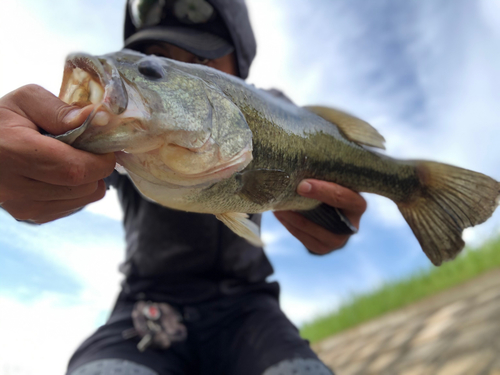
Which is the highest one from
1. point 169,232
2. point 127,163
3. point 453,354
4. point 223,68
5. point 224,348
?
point 223,68

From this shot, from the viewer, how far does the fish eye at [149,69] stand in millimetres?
1046

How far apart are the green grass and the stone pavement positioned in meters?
0.25

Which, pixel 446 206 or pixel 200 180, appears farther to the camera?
pixel 446 206

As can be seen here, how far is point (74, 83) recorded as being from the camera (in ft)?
3.42

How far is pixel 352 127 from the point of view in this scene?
71.4 inches

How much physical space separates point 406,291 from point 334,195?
4722 millimetres

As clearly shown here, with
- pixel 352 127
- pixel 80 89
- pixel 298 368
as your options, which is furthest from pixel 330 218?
pixel 80 89

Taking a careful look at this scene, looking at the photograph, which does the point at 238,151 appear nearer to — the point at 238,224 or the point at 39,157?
the point at 238,224

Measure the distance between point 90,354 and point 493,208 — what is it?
2.06 meters

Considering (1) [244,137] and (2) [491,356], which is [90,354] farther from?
(2) [491,356]

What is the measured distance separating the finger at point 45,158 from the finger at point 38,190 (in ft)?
0.09

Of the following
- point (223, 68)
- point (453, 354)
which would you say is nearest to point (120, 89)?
point (223, 68)

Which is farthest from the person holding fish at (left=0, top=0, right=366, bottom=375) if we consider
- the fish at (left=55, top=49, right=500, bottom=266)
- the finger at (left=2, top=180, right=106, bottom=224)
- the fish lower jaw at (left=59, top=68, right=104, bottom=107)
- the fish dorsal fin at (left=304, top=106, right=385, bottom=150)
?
the fish lower jaw at (left=59, top=68, right=104, bottom=107)

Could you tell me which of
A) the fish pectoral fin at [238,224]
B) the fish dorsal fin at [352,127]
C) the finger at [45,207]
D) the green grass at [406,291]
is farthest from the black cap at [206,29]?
the green grass at [406,291]
